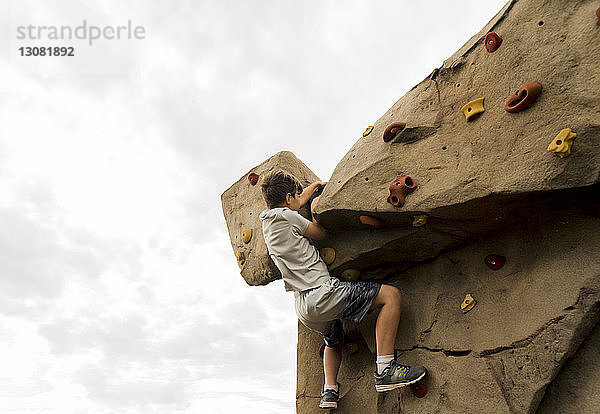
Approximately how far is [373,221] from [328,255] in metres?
0.53

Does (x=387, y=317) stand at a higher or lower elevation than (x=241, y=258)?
lower

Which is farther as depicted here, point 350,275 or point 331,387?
point 350,275

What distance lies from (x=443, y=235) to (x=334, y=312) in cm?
89

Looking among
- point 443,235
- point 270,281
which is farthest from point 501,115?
point 270,281

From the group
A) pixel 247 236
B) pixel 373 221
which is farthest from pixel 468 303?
pixel 247 236

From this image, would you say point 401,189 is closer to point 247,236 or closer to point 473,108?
point 473,108

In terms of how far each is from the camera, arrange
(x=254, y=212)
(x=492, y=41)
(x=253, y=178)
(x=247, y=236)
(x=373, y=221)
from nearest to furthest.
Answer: (x=492, y=41), (x=373, y=221), (x=247, y=236), (x=254, y=212), (x=253, y=178)

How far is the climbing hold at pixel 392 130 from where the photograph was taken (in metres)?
3.35

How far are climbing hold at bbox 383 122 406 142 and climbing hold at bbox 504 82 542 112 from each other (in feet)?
2.41

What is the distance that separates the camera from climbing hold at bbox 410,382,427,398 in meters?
3.03

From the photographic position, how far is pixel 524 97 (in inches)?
106

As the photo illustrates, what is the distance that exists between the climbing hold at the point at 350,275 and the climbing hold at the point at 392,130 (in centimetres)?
100

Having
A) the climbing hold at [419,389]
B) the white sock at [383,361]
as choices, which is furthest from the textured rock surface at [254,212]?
the climbing hold at [419,389]

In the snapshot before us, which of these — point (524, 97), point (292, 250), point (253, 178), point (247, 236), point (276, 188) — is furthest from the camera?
point (253, 178)
